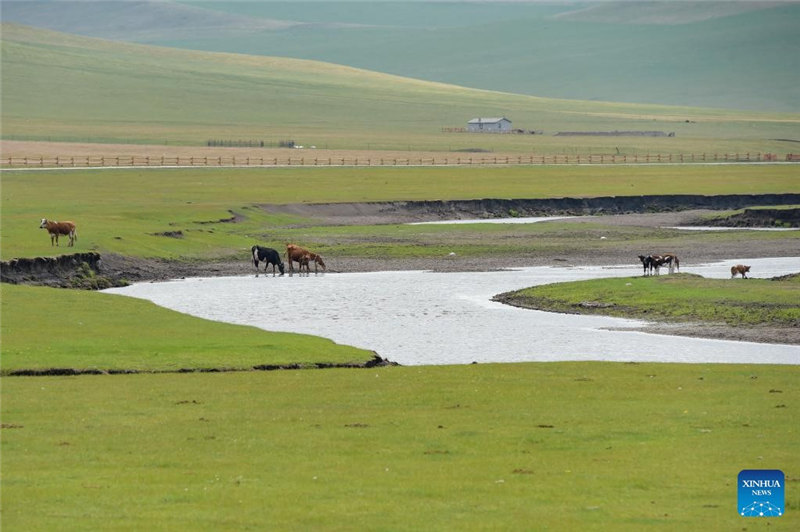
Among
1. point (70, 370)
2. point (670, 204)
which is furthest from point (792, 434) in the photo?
point (670, 204)

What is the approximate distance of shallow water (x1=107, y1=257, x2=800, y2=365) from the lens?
37.1 m

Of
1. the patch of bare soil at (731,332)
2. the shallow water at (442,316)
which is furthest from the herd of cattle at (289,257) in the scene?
the patch of bare soil at (731,332)

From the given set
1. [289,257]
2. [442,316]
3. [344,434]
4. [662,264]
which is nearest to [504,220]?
[289,257]

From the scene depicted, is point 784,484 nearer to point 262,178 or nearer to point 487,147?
point 262,178

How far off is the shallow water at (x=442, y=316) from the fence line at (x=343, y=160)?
58778mm

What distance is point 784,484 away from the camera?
18719mm

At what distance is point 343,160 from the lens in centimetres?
13012

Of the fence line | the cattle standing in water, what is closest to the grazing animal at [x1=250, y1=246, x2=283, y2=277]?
the cattle standing in water

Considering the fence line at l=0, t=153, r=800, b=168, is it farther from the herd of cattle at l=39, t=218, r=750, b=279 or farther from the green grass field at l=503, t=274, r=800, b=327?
the green grass field at l=503, t=274, r=800, b=327

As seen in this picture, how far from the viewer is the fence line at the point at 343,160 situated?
11988cm

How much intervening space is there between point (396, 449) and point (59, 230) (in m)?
38.9

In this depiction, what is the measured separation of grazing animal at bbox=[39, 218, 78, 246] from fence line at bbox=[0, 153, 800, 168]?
172 feet

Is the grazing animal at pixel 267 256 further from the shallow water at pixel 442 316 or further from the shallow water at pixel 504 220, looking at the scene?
the shallow water at pixel 504 220

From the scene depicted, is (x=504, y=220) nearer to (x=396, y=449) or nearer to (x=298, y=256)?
(x=298, y=256)
